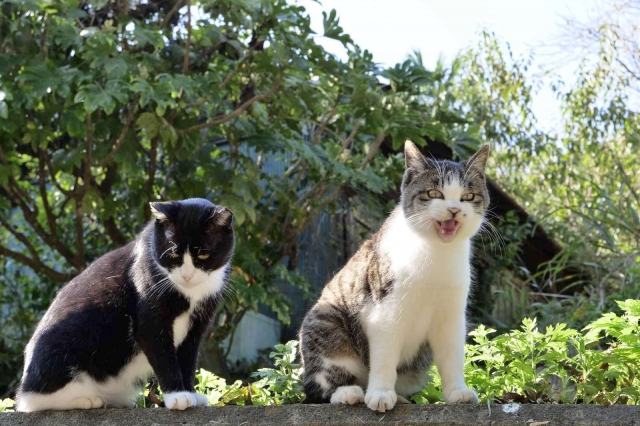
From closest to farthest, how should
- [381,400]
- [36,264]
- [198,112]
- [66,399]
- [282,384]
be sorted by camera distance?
[381,400] → [66,399] → [282,384] → [198,112] → [36,264]

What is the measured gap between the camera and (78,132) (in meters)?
3.96

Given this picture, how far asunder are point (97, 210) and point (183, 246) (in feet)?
8.99

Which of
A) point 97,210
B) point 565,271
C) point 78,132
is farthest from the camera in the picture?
point 565,271

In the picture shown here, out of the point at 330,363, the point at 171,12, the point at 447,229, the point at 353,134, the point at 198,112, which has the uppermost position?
the point at 171,12

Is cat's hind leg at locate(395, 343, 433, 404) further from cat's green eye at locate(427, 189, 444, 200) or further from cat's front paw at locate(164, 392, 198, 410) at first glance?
cat's front paw at locate(164, 392, 198, 410)

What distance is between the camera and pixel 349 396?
2.19 metres

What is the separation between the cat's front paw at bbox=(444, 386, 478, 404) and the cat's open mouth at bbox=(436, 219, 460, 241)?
462mm

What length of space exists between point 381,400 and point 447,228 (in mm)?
556

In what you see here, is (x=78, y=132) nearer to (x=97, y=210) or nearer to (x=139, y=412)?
(x=97, y=210)

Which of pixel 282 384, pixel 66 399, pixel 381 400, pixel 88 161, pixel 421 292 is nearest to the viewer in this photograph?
pixel 381 400

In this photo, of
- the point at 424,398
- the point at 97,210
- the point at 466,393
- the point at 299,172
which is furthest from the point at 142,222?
the point at 466,393

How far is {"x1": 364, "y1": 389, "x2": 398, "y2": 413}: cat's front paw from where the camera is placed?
2.09m

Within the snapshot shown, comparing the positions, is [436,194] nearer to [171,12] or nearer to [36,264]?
[171,12]

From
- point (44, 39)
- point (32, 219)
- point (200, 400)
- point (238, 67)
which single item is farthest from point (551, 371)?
point (32, 219)
